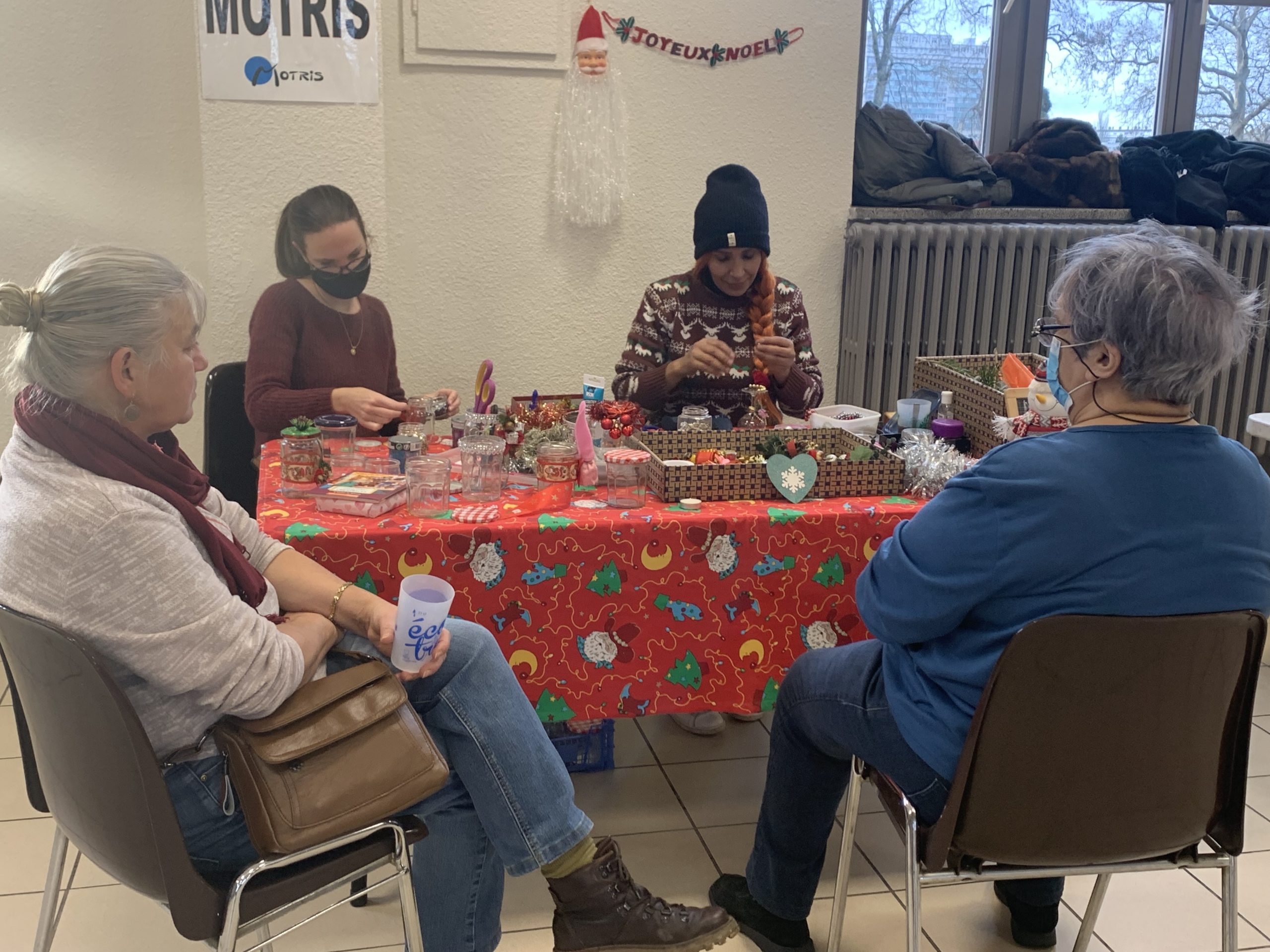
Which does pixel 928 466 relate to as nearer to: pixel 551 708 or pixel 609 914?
pixel 551 708

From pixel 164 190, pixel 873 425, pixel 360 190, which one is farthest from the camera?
pixel 164 190

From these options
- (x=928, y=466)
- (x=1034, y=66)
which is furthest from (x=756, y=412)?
(x=1034, y=66)

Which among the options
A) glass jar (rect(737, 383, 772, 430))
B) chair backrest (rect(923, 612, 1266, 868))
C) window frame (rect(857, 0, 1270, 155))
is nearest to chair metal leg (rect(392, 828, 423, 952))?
chair backrest (rect(923, 612, 1266, 868))

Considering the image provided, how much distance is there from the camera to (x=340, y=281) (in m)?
2.98

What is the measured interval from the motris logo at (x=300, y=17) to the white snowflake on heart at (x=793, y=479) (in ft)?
7.26

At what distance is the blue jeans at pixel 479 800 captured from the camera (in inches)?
68.0

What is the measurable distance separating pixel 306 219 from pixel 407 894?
6.42ft

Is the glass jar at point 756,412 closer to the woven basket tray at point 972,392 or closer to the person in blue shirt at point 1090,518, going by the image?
the woven basket tray at point 972,392

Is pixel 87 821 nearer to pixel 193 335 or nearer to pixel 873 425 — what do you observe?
pixel 193 335

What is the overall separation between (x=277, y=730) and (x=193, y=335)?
22.8 inches

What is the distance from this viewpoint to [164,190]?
3928 mm

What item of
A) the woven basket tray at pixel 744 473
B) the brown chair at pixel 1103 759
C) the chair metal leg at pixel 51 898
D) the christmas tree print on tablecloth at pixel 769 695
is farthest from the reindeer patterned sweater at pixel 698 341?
the chair metal leg at pixel 51 898

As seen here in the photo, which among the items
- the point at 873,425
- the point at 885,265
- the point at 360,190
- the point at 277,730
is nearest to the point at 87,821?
the point at 277,730

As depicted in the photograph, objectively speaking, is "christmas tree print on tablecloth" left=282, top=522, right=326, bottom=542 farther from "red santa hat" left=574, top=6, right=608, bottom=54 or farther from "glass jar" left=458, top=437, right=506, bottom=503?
"red santa hat" left=574, top=6, right=608, bottom=54
